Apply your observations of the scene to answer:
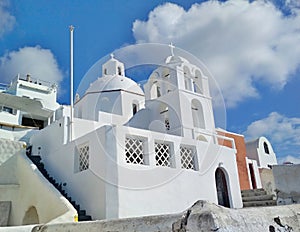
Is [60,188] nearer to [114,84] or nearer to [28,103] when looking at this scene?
[114,84]

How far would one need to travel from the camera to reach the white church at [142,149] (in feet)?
25.4

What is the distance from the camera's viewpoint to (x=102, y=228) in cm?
217

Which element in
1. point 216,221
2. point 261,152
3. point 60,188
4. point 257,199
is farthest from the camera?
point 261,152

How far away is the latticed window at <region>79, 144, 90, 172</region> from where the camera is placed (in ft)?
28.0

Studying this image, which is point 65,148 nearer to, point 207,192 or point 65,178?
point 65,178

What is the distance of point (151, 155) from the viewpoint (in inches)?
341

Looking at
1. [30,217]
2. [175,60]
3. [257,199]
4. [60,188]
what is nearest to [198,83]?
[175,60]

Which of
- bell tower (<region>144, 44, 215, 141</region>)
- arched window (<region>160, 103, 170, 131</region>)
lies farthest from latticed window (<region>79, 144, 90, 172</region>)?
arched window (<region>160, 103, 170, 131</region>)

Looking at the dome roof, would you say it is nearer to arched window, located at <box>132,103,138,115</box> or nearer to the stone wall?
arched window, located at <box>132,103,138,115</box>

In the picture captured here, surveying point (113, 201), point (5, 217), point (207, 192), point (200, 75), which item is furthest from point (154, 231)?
point (200, 75)

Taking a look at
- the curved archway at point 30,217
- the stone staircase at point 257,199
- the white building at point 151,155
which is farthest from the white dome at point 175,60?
the curved archway at point 30,217

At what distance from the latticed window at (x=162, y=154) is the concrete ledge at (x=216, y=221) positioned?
268 inches

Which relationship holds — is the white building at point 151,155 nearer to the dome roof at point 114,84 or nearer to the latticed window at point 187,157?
the latticed window at point 187,157

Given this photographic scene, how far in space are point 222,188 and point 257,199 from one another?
1.64m
